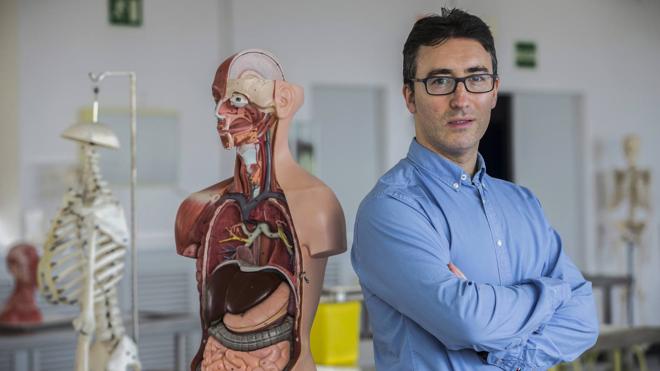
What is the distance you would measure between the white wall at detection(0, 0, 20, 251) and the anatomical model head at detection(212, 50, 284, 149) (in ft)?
14.9

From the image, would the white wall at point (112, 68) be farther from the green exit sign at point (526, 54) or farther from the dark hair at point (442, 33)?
the dark hair at point (442, 33)

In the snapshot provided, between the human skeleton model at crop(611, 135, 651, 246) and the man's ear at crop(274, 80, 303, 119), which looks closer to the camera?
the man's ear at crop(274, 80, 303, 119)

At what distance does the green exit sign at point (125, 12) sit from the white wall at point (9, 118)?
625 mm

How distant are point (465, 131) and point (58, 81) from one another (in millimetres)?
4977

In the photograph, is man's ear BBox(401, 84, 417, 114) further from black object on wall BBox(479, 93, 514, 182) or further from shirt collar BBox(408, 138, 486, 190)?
black object on wall BBox(479, 93, 514, 182)

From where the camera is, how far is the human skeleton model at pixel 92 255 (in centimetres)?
286

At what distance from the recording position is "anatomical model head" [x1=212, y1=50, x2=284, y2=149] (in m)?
2.35

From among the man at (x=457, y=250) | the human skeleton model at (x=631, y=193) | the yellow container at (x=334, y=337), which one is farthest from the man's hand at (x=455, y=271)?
the human skeleton model at (x=631, y=193)

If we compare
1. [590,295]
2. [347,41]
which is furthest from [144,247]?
[590,295]

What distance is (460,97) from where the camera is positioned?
215cm

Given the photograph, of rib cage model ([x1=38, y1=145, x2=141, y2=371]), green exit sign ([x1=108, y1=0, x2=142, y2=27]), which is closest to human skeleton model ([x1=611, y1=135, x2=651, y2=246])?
green exit sign ([x1=108, y1=0, x2=142, y2=27])

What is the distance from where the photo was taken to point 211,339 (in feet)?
7.68

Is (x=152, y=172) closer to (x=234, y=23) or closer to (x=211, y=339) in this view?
(x=234, y=23)

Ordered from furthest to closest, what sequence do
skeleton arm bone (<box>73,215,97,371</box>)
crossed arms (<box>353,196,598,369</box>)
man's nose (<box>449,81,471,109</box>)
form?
1. skeleton arm bone (<box>73,215,97,371</box>)
2. man's nose (<box>449,81,471,109</box>)
3. crossed arms (<box>353,196,598,369</box>)
